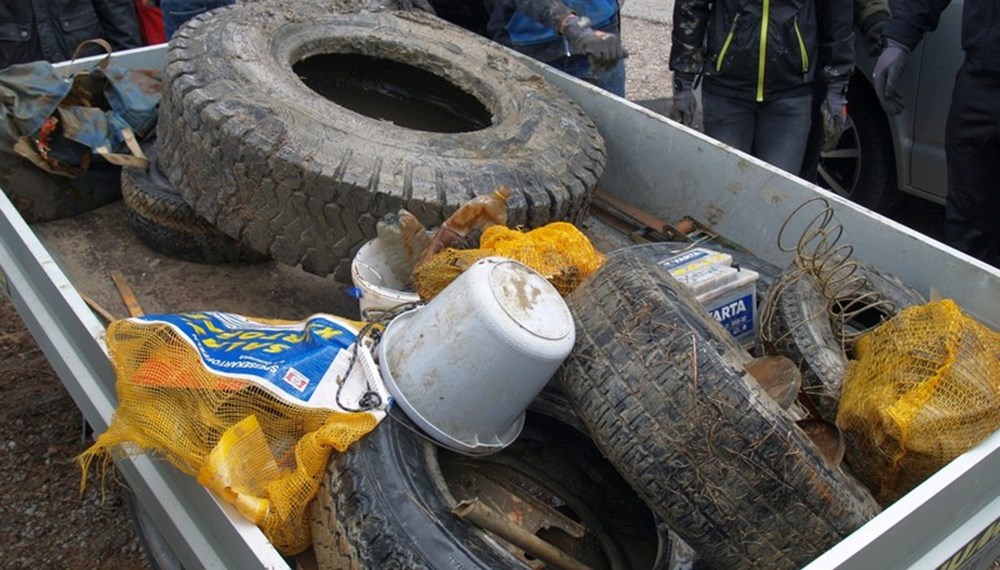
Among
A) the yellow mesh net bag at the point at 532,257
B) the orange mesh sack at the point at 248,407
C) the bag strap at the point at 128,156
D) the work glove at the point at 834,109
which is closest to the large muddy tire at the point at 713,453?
the yellow mesh net bag at the point at 532,257

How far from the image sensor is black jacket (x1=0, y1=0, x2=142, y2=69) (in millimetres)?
4176

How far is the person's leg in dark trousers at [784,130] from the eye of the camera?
12.6 feet

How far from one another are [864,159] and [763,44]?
1.24 metres

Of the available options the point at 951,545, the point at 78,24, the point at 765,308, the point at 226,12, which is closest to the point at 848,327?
the point at 765,308

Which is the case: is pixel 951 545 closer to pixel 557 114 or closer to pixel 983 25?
pixel 557 114

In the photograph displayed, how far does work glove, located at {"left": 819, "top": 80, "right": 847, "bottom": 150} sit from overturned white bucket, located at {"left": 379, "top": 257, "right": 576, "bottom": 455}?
8.20 feet

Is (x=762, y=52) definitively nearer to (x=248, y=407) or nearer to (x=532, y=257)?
(x=532, y=257)

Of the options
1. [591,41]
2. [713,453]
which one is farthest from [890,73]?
[713,453]

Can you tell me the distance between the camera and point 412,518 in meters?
1.69

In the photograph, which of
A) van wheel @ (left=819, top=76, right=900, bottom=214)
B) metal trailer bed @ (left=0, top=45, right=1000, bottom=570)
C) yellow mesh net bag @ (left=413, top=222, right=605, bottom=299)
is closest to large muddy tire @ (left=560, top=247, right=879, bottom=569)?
metal trailer bed @ (left=0, top=45, right=1000, bottom=570)

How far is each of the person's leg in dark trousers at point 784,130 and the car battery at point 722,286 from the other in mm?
1536

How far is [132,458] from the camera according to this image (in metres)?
2.08

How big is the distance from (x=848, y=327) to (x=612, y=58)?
1.62m

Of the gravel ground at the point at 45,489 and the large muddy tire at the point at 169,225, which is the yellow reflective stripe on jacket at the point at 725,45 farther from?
the gravel ground at the point at 45,489
